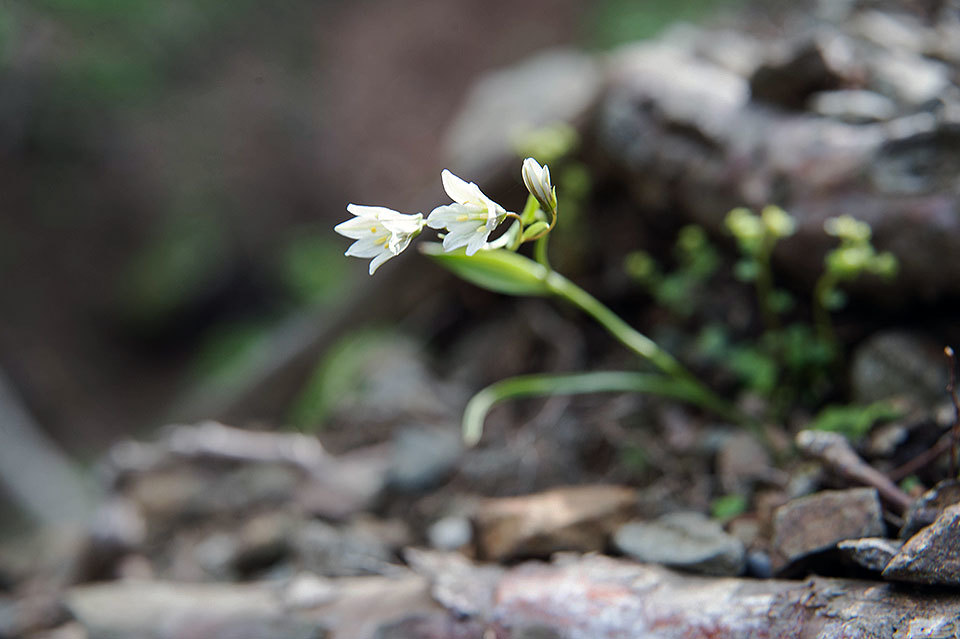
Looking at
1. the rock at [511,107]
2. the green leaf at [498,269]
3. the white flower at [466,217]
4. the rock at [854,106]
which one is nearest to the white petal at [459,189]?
the white flower at [466,217]

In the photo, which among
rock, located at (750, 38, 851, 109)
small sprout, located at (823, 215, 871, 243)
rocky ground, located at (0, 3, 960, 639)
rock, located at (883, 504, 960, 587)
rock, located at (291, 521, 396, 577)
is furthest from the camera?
rock, located at (750, 38, 851, 109)

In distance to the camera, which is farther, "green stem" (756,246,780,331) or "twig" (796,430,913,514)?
"green stem" (756,246,780,331)

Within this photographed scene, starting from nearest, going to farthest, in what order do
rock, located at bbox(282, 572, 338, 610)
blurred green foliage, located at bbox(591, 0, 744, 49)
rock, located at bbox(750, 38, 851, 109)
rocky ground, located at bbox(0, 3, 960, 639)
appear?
rocky ground, located at bbox(0, 3, 960, 639) → rock, located at bbox(282, 572, 338, 610) → rock, located at bbox(750, 38, 851, 109) → blurred green foliage, located at bbox(591, 0, 744, 49)

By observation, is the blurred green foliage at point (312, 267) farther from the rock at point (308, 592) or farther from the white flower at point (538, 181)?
the white flower at point (538, 181)

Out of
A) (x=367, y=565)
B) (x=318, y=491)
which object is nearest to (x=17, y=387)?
(x=318, y=491)

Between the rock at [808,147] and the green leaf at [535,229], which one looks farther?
the rock at [808,147]

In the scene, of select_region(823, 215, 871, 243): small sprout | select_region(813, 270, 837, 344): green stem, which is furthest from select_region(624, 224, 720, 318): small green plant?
select_region(823, 215, 871, 243): small sprout

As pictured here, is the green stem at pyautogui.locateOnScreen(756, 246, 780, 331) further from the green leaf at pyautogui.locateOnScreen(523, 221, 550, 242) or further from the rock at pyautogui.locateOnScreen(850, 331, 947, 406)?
the green leaf at pyautogui.locateOnScreen(523, 221, 550, 242)

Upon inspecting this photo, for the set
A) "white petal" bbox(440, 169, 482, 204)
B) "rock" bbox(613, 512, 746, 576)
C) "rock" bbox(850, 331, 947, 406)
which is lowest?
A: "rock" bbox(613, 512, 746, 576)
